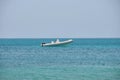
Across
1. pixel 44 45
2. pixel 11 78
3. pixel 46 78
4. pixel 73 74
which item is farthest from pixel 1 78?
pixel 44 45

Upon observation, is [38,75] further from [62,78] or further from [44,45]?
[44,45]

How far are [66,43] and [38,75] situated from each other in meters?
28.7

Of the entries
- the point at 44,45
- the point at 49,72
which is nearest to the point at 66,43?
the point at 44,45

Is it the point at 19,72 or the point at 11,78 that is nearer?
the point at 11,78

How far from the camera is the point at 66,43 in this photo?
46781 millimetres

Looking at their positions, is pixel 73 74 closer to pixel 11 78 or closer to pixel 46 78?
pixel 46 78

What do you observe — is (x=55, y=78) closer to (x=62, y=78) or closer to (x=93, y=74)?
(x=62, y=78)

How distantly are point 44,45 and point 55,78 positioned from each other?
29.2 m

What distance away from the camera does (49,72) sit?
19219 millimetres

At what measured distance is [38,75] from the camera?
1812 centimetres

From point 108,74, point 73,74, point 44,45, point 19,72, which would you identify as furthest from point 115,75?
point 44,45

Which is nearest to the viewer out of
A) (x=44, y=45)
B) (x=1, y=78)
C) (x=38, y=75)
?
(x=1, y=78)

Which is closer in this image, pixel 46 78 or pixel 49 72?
pixel 46 78

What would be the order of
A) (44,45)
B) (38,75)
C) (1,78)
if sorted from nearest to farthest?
(1,78)
(38,75)
(44,45)
